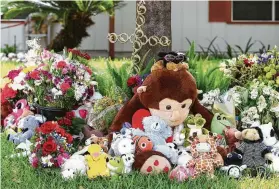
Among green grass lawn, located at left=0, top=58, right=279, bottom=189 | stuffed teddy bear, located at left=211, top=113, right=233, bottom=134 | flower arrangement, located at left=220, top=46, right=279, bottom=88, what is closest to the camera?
green grass lawn, located at left=0, top=58, right=279, bottom=189

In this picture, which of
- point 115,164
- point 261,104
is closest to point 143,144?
point 115,164

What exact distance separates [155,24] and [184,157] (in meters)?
2.26

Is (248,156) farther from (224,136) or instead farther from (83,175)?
(83,175)

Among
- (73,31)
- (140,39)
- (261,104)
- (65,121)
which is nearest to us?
(261,104)

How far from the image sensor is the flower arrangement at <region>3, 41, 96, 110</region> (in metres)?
5.79

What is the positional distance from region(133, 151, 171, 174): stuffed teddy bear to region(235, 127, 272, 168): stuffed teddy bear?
63 centimetres

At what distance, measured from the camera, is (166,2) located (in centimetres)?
679

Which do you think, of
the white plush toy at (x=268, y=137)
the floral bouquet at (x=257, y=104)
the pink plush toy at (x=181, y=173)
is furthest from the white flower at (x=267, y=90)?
the pink plush toy at (x=181, y=173)

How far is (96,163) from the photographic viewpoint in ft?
15.5

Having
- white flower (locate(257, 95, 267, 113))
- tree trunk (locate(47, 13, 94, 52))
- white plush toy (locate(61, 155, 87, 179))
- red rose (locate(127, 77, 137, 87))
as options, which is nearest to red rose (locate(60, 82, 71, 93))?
red rose (locate(127, 77, 137, 87))

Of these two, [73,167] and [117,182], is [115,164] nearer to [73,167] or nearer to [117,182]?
[117,182]

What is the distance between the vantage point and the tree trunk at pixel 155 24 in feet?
22.0

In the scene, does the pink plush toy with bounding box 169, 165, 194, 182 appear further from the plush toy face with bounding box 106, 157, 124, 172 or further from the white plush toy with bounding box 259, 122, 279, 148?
the white plush toy with bounding box 259, 122, 279, 148

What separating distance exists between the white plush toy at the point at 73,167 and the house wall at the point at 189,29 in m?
10.1
